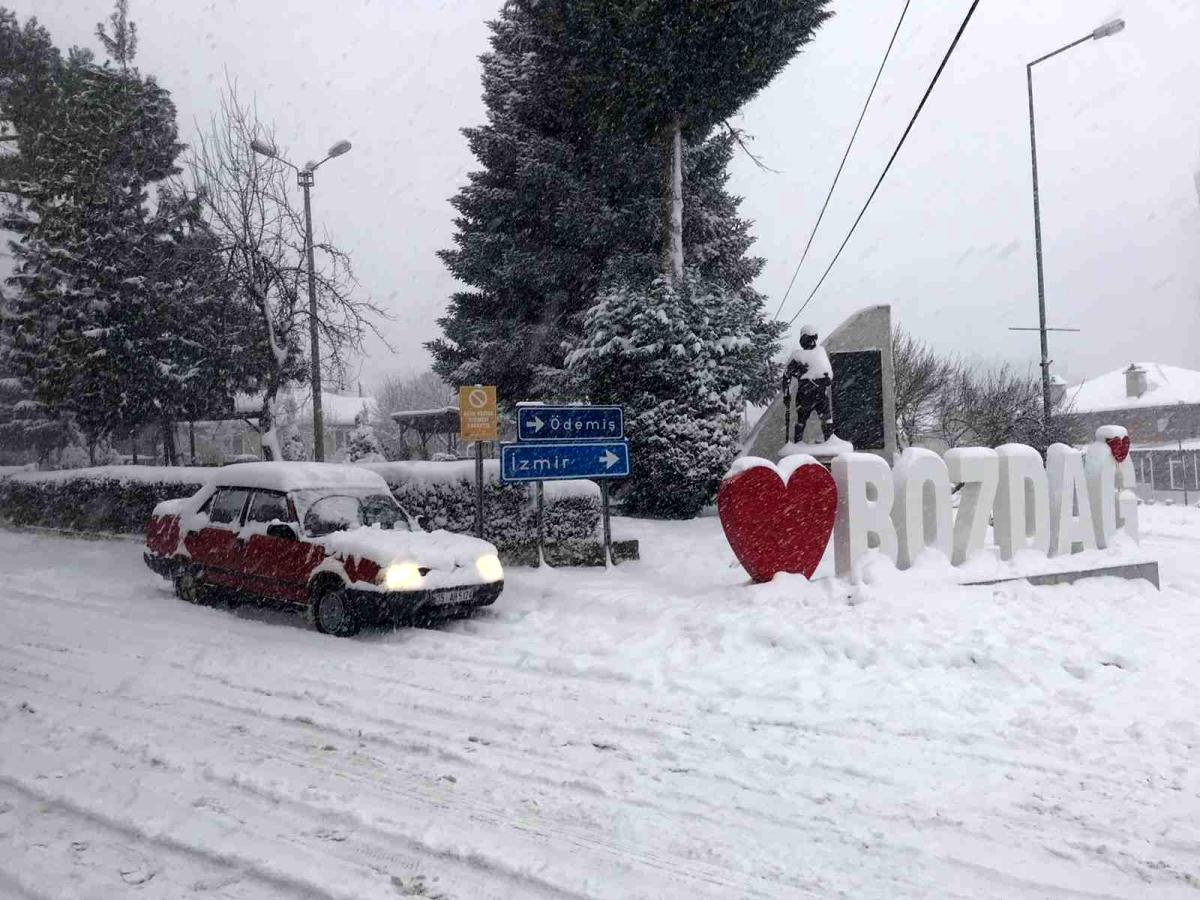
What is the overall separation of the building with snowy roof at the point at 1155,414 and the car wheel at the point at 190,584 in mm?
49557

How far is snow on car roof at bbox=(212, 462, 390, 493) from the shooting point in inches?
345

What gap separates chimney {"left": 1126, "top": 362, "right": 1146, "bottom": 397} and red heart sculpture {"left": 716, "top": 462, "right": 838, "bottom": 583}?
5761cm

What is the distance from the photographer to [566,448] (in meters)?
10.5

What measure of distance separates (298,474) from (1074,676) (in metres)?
7.62

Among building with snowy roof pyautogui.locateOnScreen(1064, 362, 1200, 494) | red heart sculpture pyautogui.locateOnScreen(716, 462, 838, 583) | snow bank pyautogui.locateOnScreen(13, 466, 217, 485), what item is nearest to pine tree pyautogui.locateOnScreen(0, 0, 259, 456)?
snow bank pyautogui.locateOnScreen(13, 466, 217, 485)

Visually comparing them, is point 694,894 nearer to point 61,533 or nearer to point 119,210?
point 61,533

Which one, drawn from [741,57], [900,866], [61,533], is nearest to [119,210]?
[61,533]

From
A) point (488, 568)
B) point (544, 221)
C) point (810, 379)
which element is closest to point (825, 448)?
point (810, 379)

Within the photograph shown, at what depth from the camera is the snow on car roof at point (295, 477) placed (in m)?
8.77

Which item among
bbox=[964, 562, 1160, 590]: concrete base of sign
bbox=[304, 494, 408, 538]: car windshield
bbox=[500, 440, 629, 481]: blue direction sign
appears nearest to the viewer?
bbox=[304, 494, 408, 538]: car windshield

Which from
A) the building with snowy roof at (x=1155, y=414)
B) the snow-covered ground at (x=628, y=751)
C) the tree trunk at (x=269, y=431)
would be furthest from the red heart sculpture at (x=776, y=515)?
the building with snowy roof at (x=1155, y=414)

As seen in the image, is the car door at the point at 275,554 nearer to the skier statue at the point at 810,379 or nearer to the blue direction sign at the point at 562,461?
the blue direction sign at the point at 562,461

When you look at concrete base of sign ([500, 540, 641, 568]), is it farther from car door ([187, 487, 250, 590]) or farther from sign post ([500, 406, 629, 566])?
car door ([187, 487, 250, 590])

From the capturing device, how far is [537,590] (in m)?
9.59
